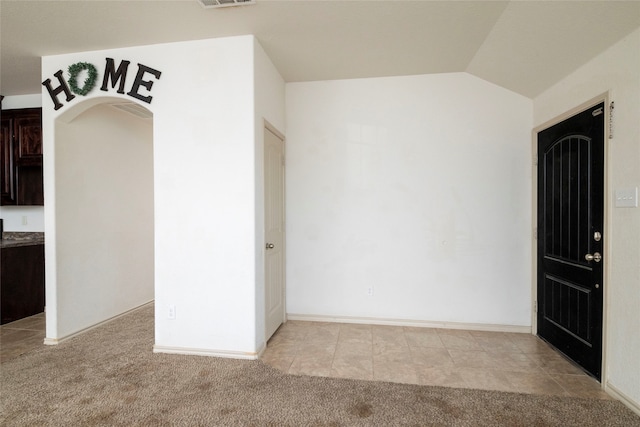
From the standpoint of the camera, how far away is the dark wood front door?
2426 mm

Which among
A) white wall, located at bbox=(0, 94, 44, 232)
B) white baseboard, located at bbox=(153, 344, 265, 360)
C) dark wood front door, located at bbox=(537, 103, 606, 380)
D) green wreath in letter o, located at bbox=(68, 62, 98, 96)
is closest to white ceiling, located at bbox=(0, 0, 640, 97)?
green wreath in letter o, located at bbox=(68, 62, 98, 96)

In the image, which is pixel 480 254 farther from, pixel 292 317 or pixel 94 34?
pixel 94 34

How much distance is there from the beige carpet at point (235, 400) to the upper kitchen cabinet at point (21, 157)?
2.32m

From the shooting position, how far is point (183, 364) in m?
2.64

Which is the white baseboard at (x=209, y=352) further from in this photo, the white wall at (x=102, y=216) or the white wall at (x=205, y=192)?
the white wall at (x=102, y=216)

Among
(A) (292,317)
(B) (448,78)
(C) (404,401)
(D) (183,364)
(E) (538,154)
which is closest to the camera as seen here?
(C) (404,401)

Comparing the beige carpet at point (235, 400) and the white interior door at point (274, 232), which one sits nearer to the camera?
the beige carpet at point (235, 400)

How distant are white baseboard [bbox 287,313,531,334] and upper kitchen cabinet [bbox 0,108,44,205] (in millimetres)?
3593

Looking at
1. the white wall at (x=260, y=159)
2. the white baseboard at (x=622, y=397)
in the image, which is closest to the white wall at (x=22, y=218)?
the white wall at (x=260, y=159)

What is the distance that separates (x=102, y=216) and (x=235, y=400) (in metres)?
2.69

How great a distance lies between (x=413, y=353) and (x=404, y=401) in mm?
786

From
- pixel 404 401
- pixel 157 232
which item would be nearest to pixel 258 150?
pixel 157 232

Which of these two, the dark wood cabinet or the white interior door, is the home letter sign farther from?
the dark wood cabinet

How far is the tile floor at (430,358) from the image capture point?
241cm
